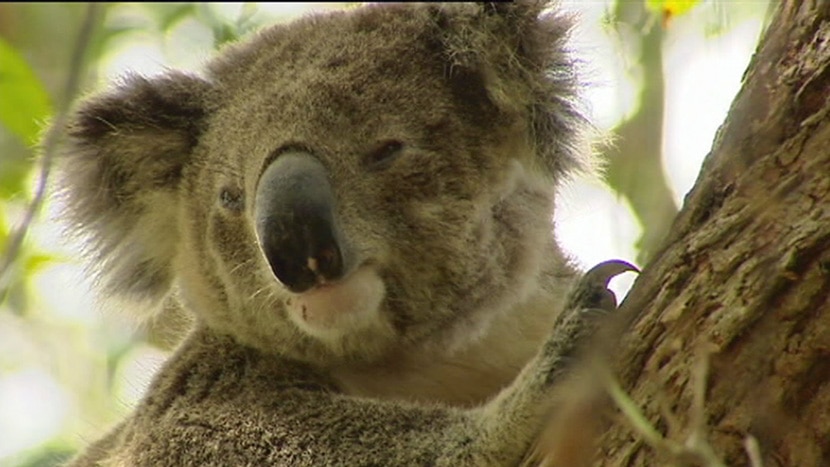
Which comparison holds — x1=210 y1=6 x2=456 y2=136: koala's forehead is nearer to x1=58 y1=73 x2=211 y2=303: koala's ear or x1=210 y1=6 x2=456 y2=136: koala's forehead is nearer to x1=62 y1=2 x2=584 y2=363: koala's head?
x1=62 y1=2 x2=584 y2=363: koala's head

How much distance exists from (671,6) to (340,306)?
53.3 inches

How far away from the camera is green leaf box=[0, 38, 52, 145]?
11.0 feet

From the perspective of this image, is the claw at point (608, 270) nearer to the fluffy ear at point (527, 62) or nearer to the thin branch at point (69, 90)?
the fluffy ear at point (527, 62)

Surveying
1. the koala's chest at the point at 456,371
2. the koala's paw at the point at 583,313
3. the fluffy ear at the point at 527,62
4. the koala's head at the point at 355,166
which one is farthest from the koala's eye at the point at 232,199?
the koala's paw at the point at 583,313

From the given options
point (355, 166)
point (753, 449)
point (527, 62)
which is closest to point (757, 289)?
point (753, 449)

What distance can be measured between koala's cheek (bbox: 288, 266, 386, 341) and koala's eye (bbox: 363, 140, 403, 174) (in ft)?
0.95

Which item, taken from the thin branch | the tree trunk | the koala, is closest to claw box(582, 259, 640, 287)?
the tree trunk

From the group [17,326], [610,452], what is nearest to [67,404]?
[17,326]

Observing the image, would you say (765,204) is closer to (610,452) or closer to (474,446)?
(610,452)

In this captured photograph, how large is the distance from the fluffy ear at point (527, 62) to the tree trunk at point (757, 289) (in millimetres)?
1166

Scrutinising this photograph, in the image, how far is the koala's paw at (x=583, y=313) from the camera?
257 cm

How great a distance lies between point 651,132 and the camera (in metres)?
4.73

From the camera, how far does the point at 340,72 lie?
3.43 metres

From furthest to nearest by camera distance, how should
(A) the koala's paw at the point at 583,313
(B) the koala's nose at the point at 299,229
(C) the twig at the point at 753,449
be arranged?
(B) the koala's nose at the point at 299,229 < (A) the koala's paw at the point at 583,313 < (C) the twig at the point at 753,449
